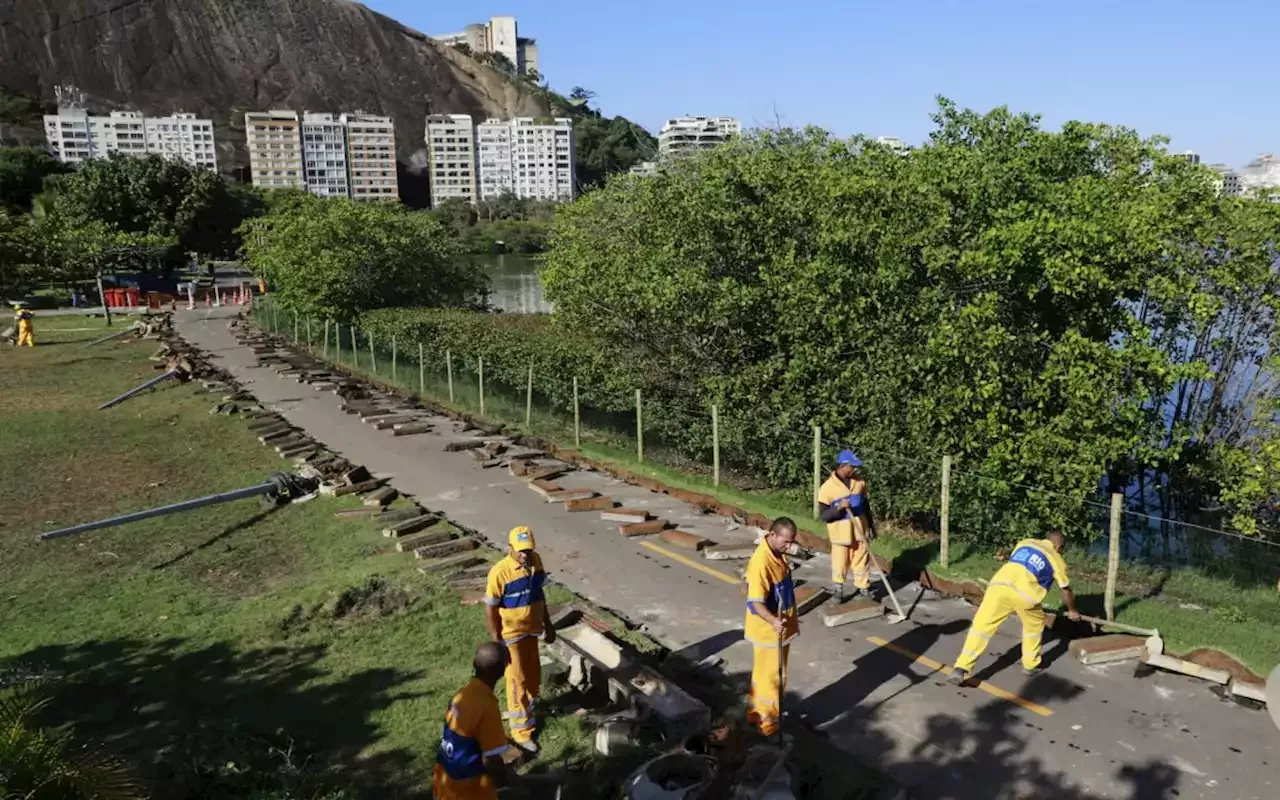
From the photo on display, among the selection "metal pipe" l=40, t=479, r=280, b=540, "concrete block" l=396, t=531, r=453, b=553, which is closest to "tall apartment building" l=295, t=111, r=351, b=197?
"metal pipe" l=40, t=479, r=280, b=540

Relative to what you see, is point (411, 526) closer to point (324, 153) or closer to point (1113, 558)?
point (1113, 558)

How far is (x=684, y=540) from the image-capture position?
462 inches

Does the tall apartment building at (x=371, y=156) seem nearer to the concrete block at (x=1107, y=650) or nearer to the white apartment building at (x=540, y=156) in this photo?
the white apartment building at (x=540, y=156)

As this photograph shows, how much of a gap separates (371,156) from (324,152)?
8852mm

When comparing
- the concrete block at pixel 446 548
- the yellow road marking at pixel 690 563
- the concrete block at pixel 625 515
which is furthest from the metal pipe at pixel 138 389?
the yellow road marking at pixel 690 563

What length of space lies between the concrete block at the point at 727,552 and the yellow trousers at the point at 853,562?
1.88 meters

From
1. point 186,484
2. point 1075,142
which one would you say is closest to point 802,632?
point 1075,142

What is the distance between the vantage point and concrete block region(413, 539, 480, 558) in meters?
11.4

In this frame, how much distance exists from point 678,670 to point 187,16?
19635 centimetres

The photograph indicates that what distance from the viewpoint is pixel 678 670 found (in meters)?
8.16

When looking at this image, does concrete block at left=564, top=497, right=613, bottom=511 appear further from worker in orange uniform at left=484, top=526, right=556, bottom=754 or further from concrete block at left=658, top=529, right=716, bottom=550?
worker in orange uniform at left=484, top=526, right=556, bottom=754

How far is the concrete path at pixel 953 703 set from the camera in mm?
6320

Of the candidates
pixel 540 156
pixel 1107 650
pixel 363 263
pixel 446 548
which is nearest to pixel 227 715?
pixel 446 548

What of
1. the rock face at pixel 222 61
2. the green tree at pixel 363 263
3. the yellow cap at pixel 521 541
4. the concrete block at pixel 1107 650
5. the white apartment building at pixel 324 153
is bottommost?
the concrete block at pixel 1107 650
